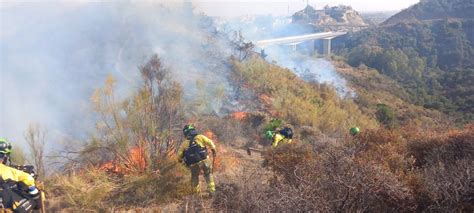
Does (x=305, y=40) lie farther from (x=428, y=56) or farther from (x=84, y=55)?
(x=84, y=55)

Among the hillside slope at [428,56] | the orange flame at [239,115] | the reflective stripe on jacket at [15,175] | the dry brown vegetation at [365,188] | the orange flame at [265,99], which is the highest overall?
the reflective stripe on jacket at [15,175]

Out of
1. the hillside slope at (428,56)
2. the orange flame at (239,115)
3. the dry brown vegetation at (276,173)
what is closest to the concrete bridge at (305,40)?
the hillside slope at (428,56)

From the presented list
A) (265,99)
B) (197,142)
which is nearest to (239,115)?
(265,99)

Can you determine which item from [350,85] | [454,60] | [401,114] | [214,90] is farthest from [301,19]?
[214,90]

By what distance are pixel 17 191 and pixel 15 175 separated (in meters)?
0.21

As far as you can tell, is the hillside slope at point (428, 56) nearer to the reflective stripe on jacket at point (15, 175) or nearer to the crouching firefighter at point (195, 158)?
the crouching firefighter at point (195, 158)

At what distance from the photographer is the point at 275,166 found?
238 inches

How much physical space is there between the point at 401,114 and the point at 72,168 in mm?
22403

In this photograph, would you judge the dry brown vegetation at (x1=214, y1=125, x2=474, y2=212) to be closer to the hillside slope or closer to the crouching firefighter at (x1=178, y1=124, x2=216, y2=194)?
the crouching firefighter at (x1=178, y1=124, x2=216, y2=194)

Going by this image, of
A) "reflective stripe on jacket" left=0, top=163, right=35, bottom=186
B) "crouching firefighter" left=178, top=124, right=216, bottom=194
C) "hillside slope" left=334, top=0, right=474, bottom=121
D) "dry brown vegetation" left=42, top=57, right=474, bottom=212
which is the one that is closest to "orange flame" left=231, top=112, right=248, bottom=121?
"dry brown vegetation" left=42, top=57, right=474, bottom=212

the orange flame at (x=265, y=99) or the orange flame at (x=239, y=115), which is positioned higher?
the orange flame at (x=239, y=115)

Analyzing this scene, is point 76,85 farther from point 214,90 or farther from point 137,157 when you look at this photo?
point 137,157

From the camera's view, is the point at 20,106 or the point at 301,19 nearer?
the point at 20,106

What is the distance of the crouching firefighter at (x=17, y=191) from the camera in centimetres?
423
